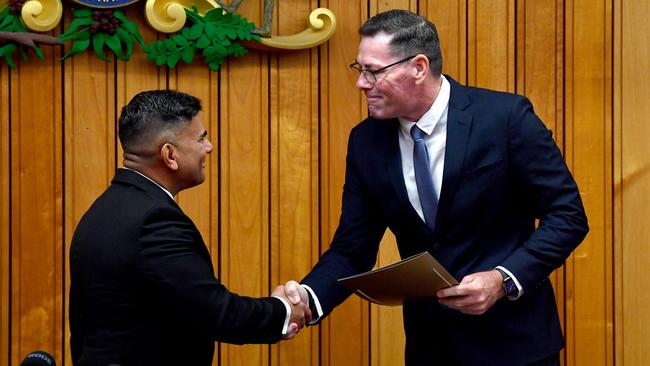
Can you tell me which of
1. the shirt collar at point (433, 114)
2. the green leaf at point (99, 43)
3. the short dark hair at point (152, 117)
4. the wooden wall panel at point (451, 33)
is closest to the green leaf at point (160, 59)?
the green leaf at point (99, 43)

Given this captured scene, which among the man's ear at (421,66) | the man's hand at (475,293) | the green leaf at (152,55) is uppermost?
the green leaf at (152,55)

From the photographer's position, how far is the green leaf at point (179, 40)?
380 cm

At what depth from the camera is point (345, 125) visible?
157 inches

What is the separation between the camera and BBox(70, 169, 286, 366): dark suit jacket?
236cm

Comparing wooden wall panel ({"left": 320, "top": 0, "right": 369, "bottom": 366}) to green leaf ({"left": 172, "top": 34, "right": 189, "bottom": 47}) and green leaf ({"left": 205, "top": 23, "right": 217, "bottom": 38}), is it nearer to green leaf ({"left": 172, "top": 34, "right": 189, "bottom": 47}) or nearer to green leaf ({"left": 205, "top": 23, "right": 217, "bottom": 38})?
green leaf ({"left": 205, "top": 23, "right": 217, "bottom": 38})

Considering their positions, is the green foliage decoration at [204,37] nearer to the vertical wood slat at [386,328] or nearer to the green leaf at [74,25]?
the green leaf at [74,25]

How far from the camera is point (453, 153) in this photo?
271 cm

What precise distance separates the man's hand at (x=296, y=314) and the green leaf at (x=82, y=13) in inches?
58.8

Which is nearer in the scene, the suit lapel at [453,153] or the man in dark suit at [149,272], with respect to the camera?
the man in dark suit at [149,272]

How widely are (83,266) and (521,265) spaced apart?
1171 mm

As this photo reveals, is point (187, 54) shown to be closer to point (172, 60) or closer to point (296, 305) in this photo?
point (172, 60)

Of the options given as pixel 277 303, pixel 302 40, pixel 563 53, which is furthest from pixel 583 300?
pixel 277 303

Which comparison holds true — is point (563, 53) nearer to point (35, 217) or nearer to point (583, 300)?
point (583, 300)

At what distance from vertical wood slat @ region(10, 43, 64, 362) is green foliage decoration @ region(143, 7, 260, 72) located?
44 cm
